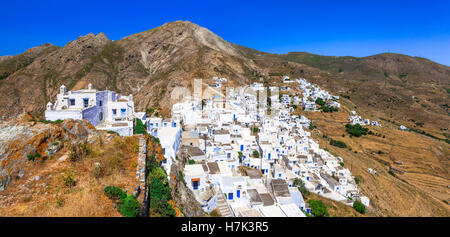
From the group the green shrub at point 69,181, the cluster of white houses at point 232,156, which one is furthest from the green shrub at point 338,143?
the green shrub at point 69,181

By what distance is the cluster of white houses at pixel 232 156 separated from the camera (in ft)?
51.7

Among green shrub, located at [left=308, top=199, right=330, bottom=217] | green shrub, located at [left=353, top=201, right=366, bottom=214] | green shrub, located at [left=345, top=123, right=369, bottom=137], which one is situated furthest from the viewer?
green shrub, located at [left=345, top=123, right=369, bottom=137]

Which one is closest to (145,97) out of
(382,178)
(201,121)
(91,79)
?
(91,79)

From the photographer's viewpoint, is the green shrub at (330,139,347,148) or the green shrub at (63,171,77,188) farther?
the green shrub at (330,139,347,148)

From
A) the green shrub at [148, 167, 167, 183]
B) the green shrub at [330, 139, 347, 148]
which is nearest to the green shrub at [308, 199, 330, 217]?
the green shrub at [148, 167, 167, 183]

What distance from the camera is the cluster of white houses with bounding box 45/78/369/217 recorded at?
15.8 meters

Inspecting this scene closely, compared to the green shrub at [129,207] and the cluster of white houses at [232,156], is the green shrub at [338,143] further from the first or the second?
the green shrub at [129,207]

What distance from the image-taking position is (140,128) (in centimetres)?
1714

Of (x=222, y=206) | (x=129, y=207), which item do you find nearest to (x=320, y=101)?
(x=222, y=206)

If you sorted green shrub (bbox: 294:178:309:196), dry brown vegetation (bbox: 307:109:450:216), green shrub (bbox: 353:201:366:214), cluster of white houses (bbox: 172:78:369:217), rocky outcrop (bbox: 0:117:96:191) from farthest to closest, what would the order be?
dry brown vegetation (bbox: 307:109:450:216) → green shrub (bbox: 353:201:366:214) → green shrub (bbox: 294:178:309:196) → cluster of white houses (bbox: 172:78:369:217) → rocky outcrop (bbox: 0:117:96:191)

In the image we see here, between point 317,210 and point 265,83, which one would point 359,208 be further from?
point 265,83

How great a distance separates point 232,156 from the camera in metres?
22.8

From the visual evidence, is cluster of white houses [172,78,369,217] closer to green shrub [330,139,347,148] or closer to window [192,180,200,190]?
window [192,180,200,190]

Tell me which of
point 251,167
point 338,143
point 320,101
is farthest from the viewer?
point 320,101
